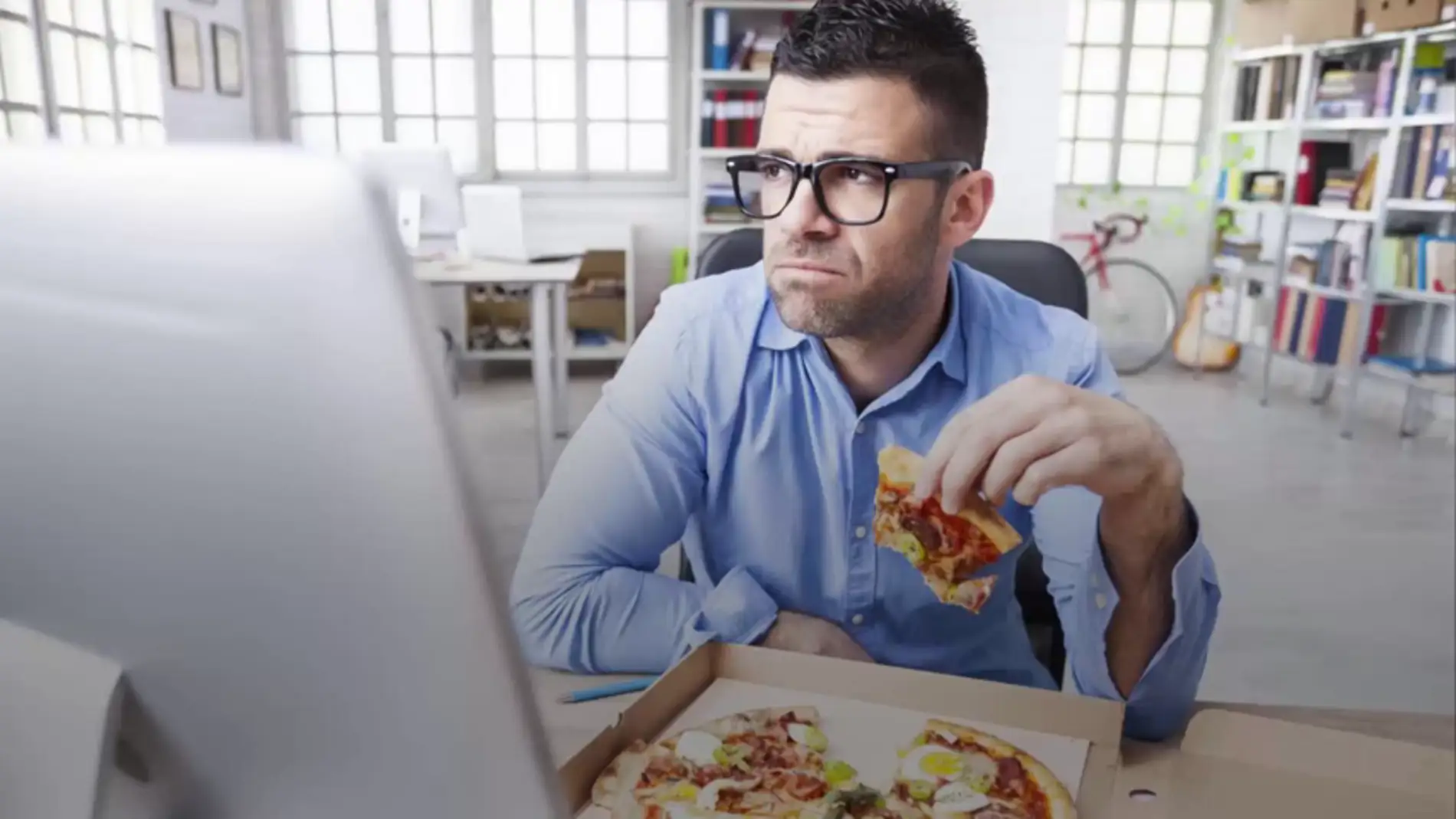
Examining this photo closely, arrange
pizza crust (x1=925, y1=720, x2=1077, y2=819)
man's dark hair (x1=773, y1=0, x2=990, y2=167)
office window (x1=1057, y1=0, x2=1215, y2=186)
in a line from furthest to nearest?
office window (x1=1057, y1=0, x2=1215, y2=186) → man's dark hair (x1=773, y1=0, x2=990, y2=167) → pizza crust (x1=925, y1=720, x2=1077, y2=819)

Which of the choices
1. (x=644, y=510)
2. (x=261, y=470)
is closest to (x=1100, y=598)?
(x=644, y=510)

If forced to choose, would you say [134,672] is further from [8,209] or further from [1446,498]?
[1446,498]

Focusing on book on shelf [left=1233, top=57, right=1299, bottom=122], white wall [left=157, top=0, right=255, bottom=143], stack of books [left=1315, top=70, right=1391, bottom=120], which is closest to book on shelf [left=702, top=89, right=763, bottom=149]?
white wall [left=157, top=0, right=255, bottom=143]

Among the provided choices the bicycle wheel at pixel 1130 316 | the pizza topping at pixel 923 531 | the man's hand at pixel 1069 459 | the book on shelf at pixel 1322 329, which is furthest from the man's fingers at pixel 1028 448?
the book on shelf at pixel 1322 329

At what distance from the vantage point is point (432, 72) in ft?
3.67

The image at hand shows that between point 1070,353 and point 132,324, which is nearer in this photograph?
point 132,324

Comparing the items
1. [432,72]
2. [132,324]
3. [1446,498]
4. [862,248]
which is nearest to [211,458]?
[132,324]

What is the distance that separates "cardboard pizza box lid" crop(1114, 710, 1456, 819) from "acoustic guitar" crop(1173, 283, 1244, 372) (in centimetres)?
47

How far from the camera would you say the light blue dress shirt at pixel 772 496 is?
1.03 m

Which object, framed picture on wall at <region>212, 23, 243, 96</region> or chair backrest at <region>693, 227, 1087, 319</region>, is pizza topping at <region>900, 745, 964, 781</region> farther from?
framed picture on wall at <region>212, 23, 243, 96</region>

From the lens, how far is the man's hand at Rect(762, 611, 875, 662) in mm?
1064

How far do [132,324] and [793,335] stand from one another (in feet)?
2.54

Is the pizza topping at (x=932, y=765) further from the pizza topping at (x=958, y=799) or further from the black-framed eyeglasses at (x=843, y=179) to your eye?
the black-framed eyeglasses at (x=843, y=179)

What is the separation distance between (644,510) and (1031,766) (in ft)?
1.46
